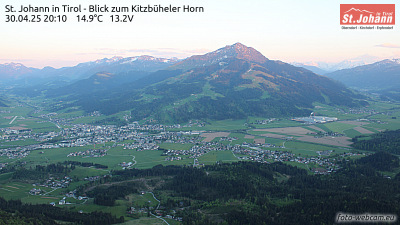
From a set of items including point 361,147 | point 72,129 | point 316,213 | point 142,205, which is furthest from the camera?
point 72,129

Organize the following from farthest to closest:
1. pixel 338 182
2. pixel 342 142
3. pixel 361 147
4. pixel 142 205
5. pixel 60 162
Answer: pixel 342 142 < pixel 361 147 < pixel 60 162 < pixel 338 182 < pixel 142 205

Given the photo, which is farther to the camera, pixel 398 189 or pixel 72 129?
pixel 72 129

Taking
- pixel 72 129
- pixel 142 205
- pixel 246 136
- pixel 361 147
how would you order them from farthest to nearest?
pixel 72 129 → pixel 246 136 → pixel 361 147 → pixel 142 205

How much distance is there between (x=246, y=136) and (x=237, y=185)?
6722 cm

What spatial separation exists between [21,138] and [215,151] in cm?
8640

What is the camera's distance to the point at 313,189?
225 ft

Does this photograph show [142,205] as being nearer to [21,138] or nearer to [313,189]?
[313,189]

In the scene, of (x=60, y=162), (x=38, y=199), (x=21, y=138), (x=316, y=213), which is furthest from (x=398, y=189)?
(x=21, y=138)

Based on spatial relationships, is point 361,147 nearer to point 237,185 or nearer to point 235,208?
point 237,185

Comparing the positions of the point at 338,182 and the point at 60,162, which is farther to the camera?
the point at 60,162

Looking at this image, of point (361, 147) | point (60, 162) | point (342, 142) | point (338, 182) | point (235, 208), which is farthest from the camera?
point (342, 142)

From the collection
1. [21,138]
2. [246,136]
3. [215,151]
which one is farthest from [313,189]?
[21,138]

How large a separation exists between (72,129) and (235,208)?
123m

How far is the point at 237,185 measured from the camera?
72.4 metres
